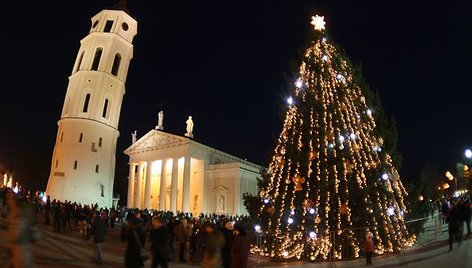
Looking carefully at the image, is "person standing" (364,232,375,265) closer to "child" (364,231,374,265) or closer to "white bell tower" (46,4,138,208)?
"child" (364,231,374,265)

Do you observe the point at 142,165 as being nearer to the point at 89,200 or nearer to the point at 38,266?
the point at 89,200

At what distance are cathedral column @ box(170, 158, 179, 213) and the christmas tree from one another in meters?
37.1

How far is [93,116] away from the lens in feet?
158

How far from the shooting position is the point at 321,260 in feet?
50.9

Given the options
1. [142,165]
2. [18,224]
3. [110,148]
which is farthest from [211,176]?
[18,224]

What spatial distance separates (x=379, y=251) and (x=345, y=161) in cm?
354

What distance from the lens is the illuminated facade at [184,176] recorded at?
55.0 m

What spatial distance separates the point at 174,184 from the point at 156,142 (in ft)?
25.8

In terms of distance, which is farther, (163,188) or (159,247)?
(163,188)

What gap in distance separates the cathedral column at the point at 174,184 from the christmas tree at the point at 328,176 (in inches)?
→ 1461

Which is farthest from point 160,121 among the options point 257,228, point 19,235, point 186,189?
point 19,235

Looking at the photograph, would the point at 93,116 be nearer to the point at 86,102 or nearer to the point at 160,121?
the point at 86,102

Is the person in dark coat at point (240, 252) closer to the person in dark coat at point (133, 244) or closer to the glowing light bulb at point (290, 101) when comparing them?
the person in dark coat at point (133, 244)

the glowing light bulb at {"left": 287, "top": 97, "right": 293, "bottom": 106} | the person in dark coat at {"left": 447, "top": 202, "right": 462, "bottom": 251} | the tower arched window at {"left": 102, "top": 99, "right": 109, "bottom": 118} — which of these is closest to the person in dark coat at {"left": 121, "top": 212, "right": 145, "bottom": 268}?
the glowing light bulb at {"left": 287, "top": 97, "right": 293, "bottom": 106}
